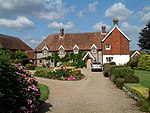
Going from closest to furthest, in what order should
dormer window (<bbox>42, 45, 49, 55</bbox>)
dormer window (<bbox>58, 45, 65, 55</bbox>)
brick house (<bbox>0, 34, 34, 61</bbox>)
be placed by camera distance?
dormer window (<bbox>58, 45, 65, 55</bbox>) < dormer window (<bbox>42, 45, 49, 55</bbox>) < brick house (<bbox>0, 34, 34, 61</bbox>)

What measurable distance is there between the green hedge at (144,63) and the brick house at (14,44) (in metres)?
32.7

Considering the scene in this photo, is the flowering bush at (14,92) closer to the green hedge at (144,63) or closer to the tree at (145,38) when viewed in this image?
the green hedge at (144,63)

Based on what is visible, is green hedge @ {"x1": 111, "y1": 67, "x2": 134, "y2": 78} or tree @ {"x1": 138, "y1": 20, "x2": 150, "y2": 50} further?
tree @ {"x1": 138, "y1": 20, "x2": 150, "y2": 50}

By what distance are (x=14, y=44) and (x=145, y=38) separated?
3521 centimetres

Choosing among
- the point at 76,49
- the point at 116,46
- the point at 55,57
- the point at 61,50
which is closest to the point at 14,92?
the point at 116,46

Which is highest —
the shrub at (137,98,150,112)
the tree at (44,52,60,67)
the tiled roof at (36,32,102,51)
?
the tiled roof at (36,32,102,51)

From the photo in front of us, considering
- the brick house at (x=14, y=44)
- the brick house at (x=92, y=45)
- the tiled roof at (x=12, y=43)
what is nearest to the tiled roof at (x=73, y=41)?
the brick house at (x=92, y=45)

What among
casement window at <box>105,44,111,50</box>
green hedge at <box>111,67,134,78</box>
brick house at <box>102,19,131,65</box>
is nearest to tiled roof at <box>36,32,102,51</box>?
casement window at <box>105,44,111,50</box>

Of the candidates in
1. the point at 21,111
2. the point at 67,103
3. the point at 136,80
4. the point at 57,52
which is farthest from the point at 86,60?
the point at 21,111

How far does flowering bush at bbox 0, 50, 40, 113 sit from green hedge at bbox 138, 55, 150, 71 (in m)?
30.2

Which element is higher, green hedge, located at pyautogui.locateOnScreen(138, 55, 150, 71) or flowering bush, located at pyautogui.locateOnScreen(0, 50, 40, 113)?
green hedge, located at pyautogui.locateOnScreen(138, 55, 150, 71)

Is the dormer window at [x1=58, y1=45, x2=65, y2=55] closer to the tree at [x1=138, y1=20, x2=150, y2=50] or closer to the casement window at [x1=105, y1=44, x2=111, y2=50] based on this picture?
the casement window at [x1=105, y1=44, x2=111, y2=50]

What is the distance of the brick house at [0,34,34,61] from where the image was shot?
65.4 metres

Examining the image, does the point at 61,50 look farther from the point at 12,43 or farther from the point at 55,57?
the point at 12,43
